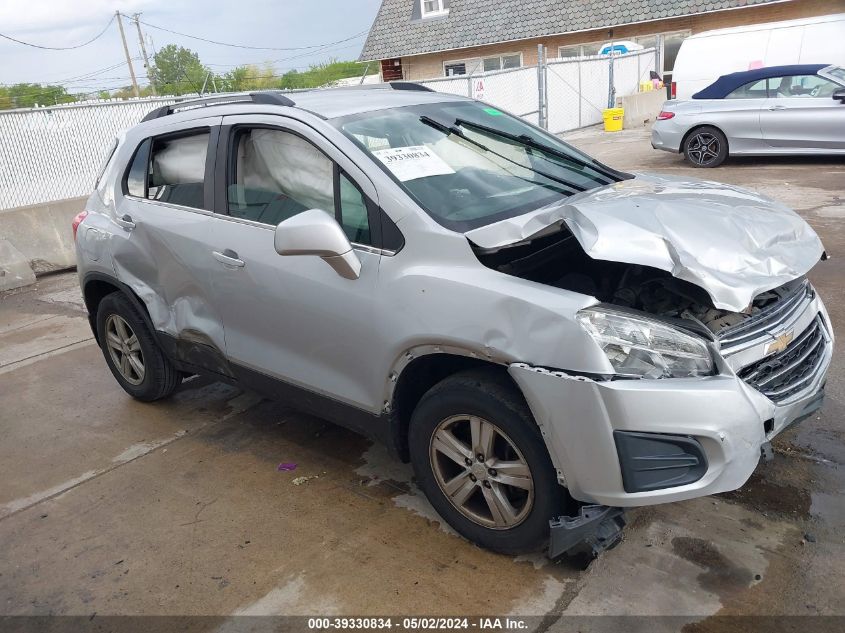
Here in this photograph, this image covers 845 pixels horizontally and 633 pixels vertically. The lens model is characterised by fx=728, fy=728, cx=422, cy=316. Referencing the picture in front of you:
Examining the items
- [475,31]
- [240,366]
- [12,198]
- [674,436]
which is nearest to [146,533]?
[240,366]

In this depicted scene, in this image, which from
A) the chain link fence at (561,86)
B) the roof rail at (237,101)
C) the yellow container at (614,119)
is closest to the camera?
the roof rail at (237,101)

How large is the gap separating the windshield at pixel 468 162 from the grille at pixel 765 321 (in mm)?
1056

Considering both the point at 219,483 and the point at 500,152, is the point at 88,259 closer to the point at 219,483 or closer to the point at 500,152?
the point at 219,483

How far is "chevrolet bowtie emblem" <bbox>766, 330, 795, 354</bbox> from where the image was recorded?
9.52 feet

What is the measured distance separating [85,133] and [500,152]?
34.7ft

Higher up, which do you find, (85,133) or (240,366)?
(85,133)

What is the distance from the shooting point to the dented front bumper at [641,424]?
2504 mm

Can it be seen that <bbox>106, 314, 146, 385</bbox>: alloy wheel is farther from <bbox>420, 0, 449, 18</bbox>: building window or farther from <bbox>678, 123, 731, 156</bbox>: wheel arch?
<bbox>420, 0, 449, 18</bbox>: building window

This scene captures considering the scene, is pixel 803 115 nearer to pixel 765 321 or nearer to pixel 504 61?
pixel 765 321

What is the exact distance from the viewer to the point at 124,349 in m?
4.96

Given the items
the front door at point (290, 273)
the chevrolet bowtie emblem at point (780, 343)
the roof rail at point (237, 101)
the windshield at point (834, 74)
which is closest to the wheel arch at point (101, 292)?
the front door at point (290, 273)

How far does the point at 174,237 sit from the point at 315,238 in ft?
4.91

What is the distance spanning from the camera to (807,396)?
297 cm

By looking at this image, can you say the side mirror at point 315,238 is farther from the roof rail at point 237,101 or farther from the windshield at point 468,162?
the roof rail at point 237,101
